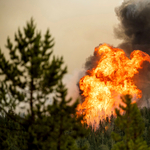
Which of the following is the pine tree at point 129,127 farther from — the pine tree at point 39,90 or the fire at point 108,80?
the fire at point 108,80

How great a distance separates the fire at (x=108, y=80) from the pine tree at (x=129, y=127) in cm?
4436

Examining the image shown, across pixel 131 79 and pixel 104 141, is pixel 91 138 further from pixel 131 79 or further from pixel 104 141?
pixel 131 79

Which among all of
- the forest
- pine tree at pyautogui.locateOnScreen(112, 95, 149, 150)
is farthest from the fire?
the forest

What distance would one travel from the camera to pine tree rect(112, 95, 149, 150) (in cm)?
2241

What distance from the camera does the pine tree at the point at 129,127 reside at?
2241cm

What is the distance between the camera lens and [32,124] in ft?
53.6

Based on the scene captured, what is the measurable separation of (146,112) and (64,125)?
90.8m

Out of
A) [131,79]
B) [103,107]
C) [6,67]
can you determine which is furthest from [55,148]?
[131,79]

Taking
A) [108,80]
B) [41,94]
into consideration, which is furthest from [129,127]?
[108,80]

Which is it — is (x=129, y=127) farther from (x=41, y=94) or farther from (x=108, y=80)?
(x=108, y=80)

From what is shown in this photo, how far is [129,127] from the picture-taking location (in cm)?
2402

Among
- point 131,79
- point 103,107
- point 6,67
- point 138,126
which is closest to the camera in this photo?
point 6,67

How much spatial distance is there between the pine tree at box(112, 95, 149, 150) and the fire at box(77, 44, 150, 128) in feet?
146

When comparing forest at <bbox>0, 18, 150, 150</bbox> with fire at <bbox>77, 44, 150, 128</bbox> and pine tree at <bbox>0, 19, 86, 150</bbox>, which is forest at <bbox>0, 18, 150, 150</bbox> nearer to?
pine tree at <bbox>0, 19, 86, 150</bbox>
